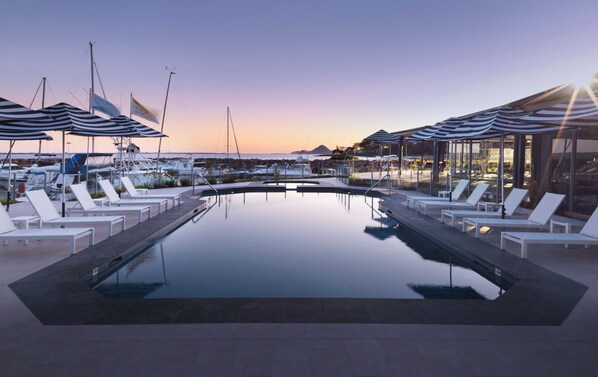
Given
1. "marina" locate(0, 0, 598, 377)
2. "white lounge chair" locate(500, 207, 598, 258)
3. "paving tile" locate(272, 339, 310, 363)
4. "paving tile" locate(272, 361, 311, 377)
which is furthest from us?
"white lounge chair" locate(500, 207, 598, 258)

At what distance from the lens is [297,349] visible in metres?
2.77

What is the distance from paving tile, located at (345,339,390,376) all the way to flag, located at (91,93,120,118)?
10804mm

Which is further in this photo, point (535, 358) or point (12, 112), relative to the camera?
point (12, 112)

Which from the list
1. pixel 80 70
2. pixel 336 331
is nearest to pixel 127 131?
pixel 80 70

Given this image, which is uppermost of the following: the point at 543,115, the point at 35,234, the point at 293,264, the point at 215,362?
the point at 543,115

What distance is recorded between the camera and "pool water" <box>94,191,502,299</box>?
4988 millimetres

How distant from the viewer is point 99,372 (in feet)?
7.99

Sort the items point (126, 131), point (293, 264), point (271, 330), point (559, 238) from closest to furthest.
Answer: point (271, 330), point (559, 238), point (293, 264), point (126, 131)

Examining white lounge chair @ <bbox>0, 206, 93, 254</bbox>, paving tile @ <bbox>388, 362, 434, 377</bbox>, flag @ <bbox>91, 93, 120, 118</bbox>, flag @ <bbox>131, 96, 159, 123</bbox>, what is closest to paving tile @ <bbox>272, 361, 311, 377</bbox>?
paving tile @ <bbox>388, 362, 434, 377</bbox>

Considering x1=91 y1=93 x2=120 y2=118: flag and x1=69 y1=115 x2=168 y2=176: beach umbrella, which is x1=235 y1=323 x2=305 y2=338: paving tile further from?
x1=91 y1=93 x2=120 y2=118: flag

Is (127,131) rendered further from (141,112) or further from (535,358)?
(535,358)

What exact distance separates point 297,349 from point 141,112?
14682mm

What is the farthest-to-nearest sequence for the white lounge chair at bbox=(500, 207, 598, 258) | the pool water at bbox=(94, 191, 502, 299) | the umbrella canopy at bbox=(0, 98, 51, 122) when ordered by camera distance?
the white lounge chair at bbox=(500, 207, 598, 258) < the pool water at bbox=(94, 191, 502, 299) < the umbrella canopy at bbox=(0, 98, 51, 122)

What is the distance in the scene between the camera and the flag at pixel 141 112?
14648 mm
